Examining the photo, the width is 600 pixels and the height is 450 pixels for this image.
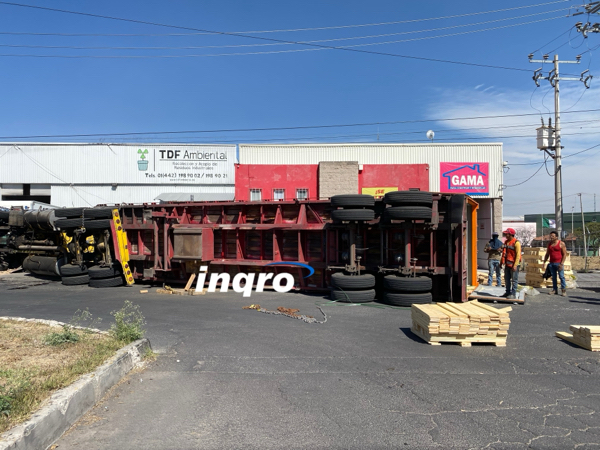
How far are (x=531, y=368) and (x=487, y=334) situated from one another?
1101mm

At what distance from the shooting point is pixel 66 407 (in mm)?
4129

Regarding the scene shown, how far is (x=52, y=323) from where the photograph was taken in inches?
319

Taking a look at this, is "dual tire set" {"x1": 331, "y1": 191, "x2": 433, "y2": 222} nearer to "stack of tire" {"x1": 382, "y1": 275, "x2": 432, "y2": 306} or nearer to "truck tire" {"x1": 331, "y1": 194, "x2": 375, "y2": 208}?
"truck tire" {"x1": 331, "y1": 194, "x2": 375, "y2": 208}

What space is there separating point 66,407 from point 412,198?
842 cm

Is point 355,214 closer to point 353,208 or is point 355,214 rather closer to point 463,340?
point 353,208

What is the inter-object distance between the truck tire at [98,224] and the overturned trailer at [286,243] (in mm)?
33

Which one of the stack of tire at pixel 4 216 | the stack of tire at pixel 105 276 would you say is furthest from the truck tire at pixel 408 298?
the stack of tire at pixel 4 216

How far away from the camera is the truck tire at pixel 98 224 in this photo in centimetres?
1462

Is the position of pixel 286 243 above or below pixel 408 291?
above

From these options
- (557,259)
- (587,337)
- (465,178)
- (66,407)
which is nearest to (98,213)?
(66,407)

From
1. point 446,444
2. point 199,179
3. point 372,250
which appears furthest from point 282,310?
point 199,179

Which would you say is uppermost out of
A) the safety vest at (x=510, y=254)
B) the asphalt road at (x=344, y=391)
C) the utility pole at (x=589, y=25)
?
the utility pole at (x=589, y=25)

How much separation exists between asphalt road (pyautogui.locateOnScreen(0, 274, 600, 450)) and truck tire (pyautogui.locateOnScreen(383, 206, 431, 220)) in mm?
2754

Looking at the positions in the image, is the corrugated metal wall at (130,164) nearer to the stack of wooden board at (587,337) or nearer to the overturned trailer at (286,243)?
the overturned trailer at (286,243)
